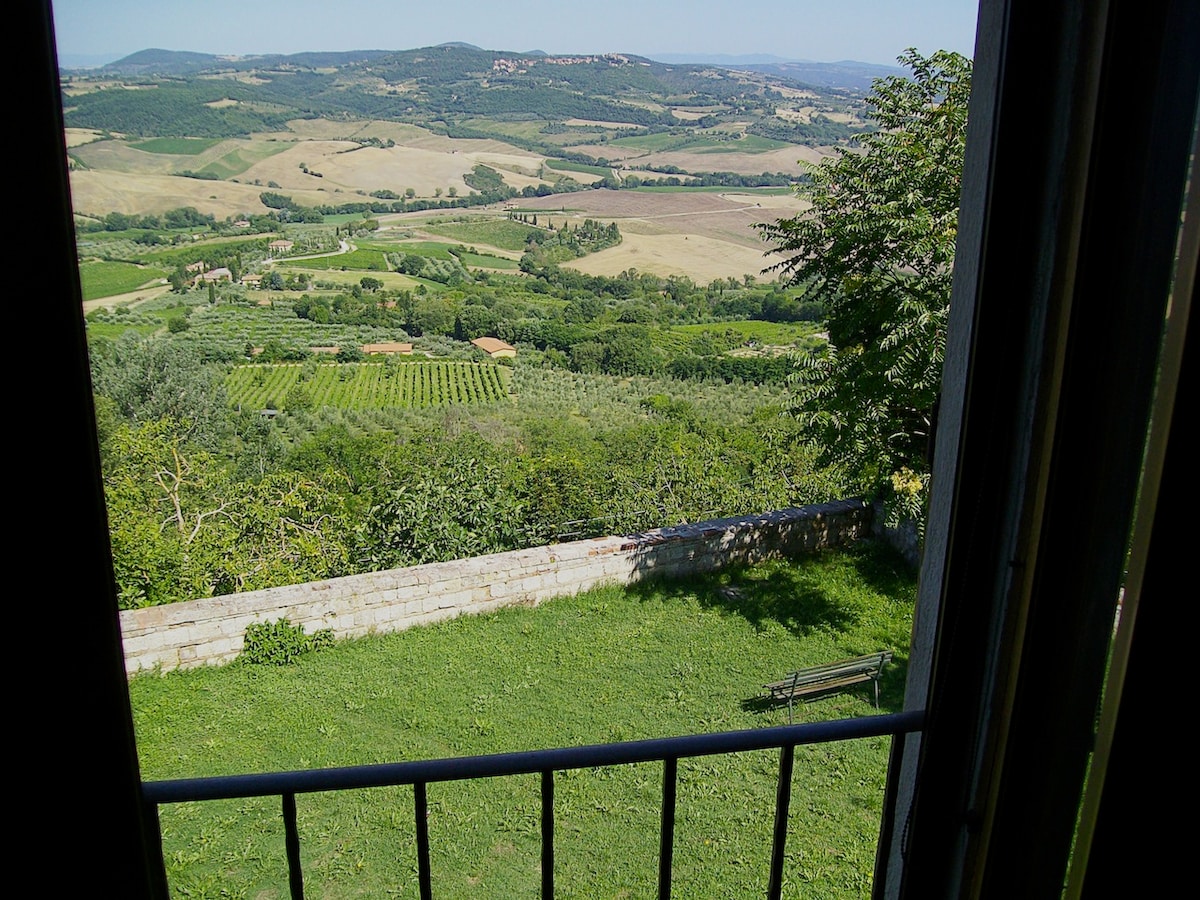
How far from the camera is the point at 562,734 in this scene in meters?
6.52

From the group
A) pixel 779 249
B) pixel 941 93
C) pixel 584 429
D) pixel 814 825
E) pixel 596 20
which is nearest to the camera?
pixel 814 825

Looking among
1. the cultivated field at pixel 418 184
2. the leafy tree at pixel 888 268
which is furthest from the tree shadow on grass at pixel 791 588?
the cultivated field at pixel 418 184

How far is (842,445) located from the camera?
671 centimetres

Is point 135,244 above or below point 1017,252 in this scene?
below

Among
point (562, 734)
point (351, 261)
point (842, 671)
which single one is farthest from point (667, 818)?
point (351, 261)

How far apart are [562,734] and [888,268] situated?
164 inches

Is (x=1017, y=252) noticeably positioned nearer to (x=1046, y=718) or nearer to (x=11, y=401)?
(x=1046, y=718)

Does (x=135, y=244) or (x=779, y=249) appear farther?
(x=135, y=244)

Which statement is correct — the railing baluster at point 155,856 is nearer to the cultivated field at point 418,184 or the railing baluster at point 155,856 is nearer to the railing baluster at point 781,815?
the railing baluster at point 781,815

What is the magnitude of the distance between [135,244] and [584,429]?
40.7 ft

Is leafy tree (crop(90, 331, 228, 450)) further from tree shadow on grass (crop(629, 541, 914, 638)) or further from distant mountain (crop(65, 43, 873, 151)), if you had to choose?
tree shadow on grass (crop(629, 541, 914, 638))

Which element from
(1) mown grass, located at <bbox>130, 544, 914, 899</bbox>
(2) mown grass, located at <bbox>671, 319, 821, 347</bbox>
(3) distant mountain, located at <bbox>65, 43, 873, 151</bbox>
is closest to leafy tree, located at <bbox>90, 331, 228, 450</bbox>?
(1) mown grass, located at <bbox>130, 544, 914, 899</bbox>

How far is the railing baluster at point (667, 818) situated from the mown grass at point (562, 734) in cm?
374

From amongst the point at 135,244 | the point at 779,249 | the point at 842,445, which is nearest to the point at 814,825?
the point at 842,445
